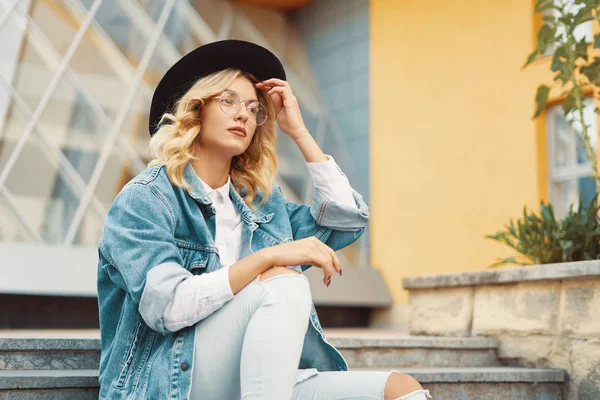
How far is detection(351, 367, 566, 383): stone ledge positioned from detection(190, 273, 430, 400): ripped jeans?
1.23 metres

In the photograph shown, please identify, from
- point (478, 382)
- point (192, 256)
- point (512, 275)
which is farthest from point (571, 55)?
point (192, 256)

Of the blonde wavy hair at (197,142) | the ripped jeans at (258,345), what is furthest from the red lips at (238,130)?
the ripped jeans at (258,345)

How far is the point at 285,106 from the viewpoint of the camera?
236 centimetres

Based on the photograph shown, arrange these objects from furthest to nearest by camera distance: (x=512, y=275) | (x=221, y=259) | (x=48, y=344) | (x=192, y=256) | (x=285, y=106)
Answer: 1. (x=512, y=275)
2. (x=48, y=344)
3. (x=285, y=106)
4. (x=221, y=259)
5. (x=192, y=256)

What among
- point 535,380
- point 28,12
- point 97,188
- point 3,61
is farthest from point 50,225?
point 535,380

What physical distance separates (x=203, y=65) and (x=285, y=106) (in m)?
0.31

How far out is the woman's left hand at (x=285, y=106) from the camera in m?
2.31

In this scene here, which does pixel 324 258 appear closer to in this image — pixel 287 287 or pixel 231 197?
pixel 287 287

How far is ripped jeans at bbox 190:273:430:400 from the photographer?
1636mm

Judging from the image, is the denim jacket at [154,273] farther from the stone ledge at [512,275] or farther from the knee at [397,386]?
the stone ledge at [512,275]

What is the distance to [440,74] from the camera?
27.7 ft

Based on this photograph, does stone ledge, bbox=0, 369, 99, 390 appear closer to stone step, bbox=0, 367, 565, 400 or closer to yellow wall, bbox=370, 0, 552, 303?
stone step, bbox=0, 367, 565, 400

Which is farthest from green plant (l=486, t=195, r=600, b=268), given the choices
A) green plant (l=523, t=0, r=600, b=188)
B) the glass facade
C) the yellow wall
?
the glass facade

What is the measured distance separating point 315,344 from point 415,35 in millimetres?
7367
